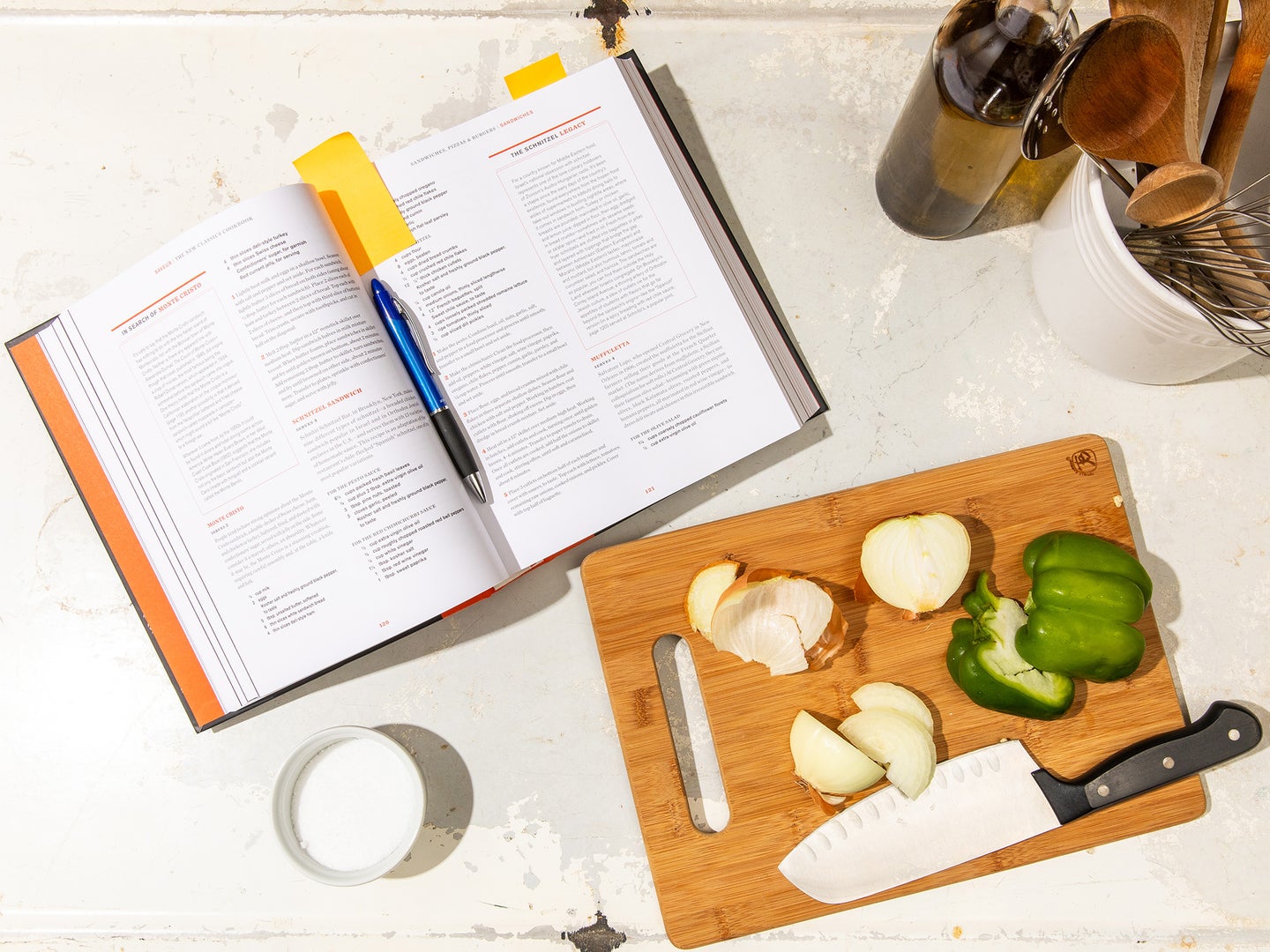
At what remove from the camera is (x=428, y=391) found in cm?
66

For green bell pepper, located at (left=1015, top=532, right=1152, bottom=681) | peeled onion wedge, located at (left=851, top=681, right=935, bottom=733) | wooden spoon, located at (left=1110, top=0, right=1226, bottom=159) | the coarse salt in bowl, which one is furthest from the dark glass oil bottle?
the coarse salt in bowl

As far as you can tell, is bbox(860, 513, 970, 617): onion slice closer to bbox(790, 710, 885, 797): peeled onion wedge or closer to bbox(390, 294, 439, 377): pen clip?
bbox(790, 710, 885, 797): peeled onion wedge

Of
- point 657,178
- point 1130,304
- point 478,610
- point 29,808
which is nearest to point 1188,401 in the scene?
point 1130,304

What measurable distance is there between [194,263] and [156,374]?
0.31 feet

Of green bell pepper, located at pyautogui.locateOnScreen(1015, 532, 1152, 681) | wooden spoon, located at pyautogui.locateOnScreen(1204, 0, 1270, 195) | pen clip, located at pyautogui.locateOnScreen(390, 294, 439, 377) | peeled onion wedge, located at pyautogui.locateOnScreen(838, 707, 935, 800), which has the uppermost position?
pen clip, located at pyautogui.locateOnScreen(390, 294, 439, 377)

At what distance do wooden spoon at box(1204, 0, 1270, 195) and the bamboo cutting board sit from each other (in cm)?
25

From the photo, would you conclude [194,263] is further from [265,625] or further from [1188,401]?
[1188,401]

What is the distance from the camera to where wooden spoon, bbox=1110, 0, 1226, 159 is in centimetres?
48

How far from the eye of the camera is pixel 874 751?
2.12ft

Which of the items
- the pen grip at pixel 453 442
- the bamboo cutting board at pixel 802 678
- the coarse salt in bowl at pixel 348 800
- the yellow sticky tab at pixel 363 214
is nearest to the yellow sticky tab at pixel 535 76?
the yellow sticky tab at pixel 363 214

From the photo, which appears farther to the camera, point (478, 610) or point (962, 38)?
point (478, 610)

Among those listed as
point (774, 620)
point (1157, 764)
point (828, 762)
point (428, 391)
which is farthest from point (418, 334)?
point (1157, 764)

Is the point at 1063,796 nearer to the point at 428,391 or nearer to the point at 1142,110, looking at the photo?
the point at 1142,110

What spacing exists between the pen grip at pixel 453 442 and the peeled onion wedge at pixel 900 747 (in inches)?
15.0
